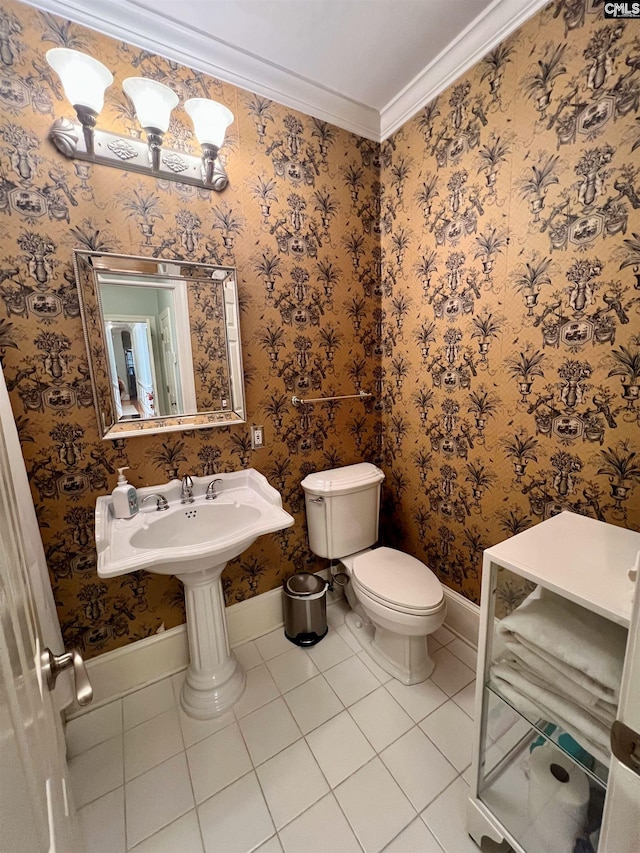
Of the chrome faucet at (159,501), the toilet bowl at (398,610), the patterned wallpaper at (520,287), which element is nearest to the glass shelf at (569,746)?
the patterned wallpaper at (520,287)

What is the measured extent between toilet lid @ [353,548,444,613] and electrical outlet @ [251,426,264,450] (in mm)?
733

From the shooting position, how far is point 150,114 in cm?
118

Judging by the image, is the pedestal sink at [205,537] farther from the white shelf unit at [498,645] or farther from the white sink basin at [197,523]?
the white shelf unit at [498,645]

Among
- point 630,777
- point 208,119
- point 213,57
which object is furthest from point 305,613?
point 213,57

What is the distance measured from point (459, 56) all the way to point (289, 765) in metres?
2.71

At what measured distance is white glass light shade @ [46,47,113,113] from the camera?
1.04 meters

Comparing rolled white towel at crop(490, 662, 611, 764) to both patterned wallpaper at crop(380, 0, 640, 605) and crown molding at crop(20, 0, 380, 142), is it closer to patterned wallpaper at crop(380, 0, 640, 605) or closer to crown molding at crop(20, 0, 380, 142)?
patterned wallpaper at crop(380, 0, 640, 605)

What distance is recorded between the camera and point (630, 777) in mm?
446

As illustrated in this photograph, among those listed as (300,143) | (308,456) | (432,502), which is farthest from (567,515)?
(300,143)

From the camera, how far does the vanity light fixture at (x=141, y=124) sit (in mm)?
1075

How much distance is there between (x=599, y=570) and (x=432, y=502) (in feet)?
3.18

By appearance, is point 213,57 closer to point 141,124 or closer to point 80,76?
point 141,124

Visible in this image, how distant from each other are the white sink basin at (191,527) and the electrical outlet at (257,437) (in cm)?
12

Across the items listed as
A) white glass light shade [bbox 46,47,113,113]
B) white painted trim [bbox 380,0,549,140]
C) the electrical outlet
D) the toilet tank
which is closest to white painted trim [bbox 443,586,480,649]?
the toilet tank
